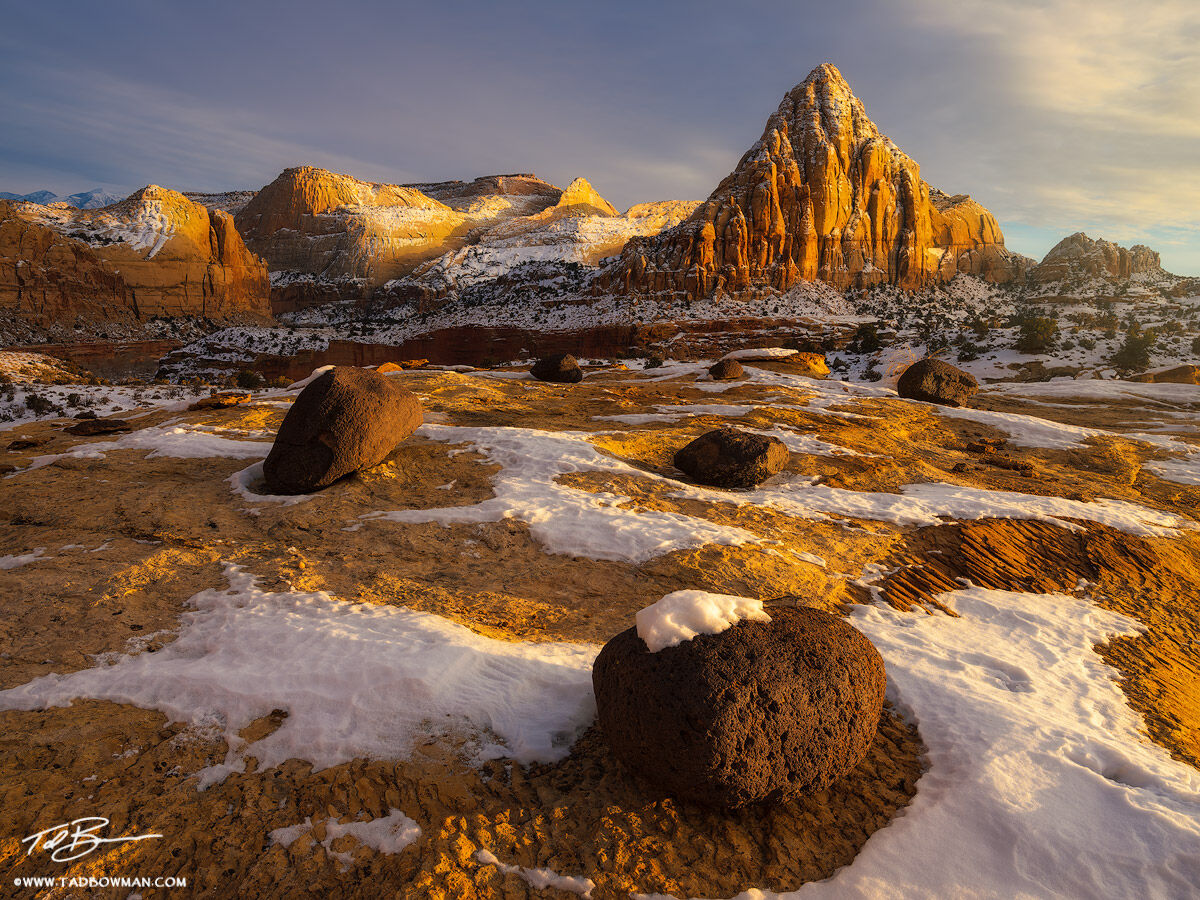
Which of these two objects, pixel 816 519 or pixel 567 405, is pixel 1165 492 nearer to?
pixel 816 519

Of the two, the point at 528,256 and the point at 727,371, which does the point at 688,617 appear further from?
the point at 528,256

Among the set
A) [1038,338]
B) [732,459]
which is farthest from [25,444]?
[1038,338]

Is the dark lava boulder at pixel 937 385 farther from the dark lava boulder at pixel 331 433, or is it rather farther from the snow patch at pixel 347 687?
the snow patch at pixel 347 687

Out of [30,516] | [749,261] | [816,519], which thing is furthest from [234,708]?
[749,261]

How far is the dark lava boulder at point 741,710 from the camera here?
389 cm

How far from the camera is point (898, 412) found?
65.4 ft

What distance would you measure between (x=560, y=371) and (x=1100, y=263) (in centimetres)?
9332

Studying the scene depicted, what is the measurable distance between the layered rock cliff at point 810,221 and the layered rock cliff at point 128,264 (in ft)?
204

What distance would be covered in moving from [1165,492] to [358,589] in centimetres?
1726

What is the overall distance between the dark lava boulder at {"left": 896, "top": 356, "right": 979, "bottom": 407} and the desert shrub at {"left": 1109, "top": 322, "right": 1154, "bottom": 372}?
898 inches

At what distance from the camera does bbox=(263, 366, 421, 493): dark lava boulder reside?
1035 cm

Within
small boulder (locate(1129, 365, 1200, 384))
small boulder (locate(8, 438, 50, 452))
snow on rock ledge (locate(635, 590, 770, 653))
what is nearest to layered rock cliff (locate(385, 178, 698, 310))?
small boulder (locate(1129, 365, 1200, 384))
